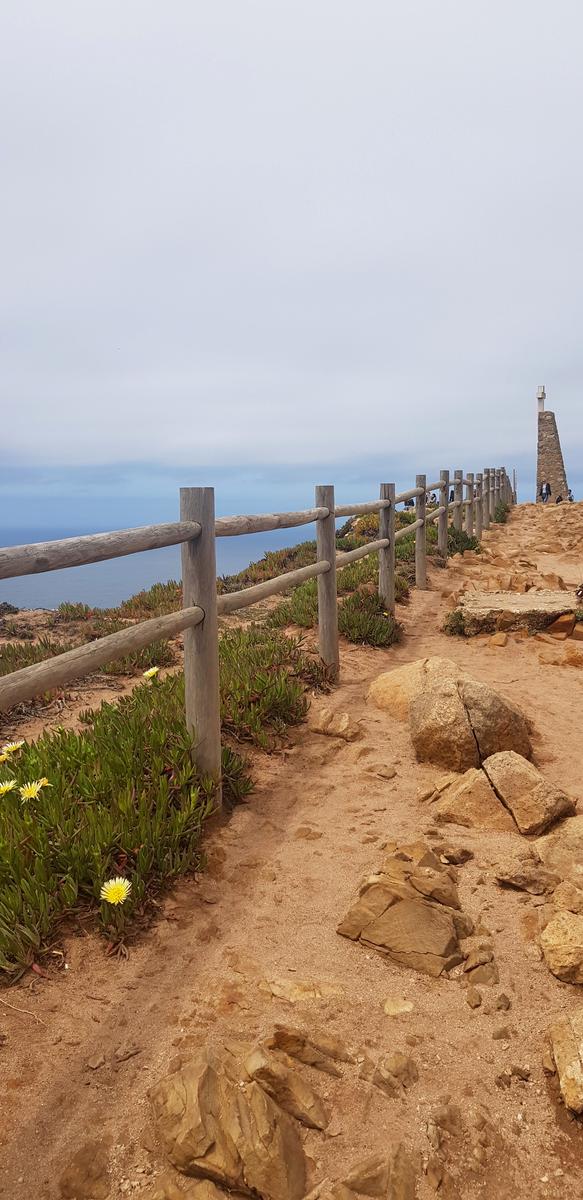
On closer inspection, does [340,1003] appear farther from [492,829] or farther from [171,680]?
[171,680]

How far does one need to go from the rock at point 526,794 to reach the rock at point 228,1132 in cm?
181

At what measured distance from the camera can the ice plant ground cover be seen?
2.58 metres

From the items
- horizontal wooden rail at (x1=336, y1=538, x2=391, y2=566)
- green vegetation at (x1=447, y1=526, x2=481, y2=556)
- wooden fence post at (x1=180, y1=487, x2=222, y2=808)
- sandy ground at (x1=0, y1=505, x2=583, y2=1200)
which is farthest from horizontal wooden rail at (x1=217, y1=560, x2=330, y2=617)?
green vegetation at (x1=447, y1=526, x2=481, y2=556)

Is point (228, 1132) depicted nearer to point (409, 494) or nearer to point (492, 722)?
point (492, 722)

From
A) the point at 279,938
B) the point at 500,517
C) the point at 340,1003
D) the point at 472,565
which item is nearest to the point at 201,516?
the point at 279,938

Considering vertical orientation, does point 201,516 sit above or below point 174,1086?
above

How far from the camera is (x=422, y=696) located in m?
4.25

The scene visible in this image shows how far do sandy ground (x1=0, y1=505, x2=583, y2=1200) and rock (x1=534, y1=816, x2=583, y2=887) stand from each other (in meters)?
0.15

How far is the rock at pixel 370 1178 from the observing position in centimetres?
166

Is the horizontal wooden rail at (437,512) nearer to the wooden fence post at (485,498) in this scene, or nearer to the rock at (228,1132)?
the wooden fence post at (485,498)

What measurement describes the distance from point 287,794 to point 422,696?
40.1 inches

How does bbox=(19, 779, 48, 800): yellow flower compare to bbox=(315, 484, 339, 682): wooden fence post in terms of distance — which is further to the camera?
bbox=(315, 484, 339, 682): wooden fence post

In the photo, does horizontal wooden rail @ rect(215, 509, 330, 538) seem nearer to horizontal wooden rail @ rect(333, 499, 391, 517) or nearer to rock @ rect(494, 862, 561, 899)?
horizontal wooden rail @ rect(333, 499, 391, 517)

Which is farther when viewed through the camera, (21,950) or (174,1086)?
(21,950)
